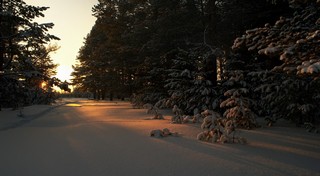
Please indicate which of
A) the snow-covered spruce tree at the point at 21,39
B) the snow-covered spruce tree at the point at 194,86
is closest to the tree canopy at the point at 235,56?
the snow-covered spruce tree at the point at 194,86

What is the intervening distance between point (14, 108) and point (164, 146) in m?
15.3

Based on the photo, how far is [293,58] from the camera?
542 centimetres

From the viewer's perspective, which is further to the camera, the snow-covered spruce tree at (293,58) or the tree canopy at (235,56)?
the tree canopy at (235,56)

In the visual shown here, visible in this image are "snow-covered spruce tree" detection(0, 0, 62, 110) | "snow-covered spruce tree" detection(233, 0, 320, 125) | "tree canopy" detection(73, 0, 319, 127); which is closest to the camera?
"snow-covered spruce tree" detection(233, 0, 320, 125)

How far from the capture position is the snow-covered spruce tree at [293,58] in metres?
Answer: 4.98

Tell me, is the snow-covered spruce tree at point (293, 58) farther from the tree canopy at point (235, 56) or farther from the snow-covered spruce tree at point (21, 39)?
the snow-covered spruce tree at point (21, 39)

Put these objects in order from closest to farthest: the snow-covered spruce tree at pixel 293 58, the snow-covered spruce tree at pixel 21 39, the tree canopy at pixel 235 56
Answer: the snow-covered spruce tree at pixel 293 58 → the tree canopy at pixel 235 56 → the snow-covered spruce tree at pixel 21 39

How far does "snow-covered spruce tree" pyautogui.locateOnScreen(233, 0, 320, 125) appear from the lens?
498cm

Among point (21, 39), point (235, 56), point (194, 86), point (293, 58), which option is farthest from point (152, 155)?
point (21, 39)

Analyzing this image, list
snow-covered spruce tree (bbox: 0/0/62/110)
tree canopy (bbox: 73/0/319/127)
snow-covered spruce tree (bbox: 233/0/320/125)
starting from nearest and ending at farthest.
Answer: snow-covered spruce tree (bbox: 233/0/320/125)
tree canopy (bbox: 73/0/319/127)
snow-covered spruce tree (bbox: 0/0/62/110)

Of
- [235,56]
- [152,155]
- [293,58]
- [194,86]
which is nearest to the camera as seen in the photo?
[293,58]

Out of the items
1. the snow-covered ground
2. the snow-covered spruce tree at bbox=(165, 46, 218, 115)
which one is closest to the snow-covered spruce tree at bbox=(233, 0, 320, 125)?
the snow-covered ground

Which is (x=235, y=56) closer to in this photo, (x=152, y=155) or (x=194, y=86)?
(x=194, y=86)

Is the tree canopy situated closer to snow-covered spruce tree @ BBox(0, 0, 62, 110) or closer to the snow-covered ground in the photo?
the snow-covered ground
